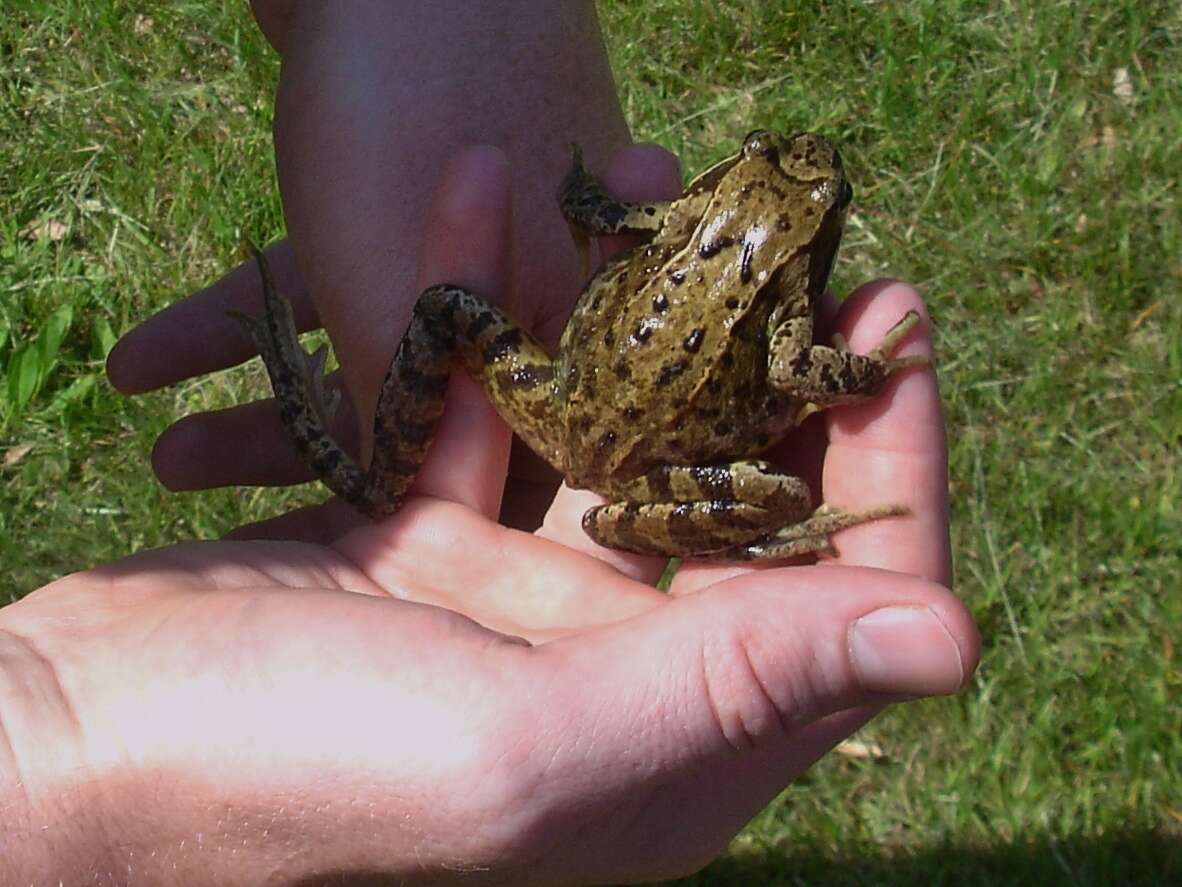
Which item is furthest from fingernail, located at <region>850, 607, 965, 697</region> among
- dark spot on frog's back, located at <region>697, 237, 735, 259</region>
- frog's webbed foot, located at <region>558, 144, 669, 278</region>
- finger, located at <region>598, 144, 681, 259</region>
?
finger, located at <region>598, 144, 681, 259</region>

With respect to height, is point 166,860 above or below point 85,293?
below

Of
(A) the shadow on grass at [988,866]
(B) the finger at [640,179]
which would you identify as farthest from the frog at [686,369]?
(A) the shadow on grass at [988,866]

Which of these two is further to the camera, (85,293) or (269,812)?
(85,293)

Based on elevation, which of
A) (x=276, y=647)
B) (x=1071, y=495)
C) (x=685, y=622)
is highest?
(x=276, y=647)

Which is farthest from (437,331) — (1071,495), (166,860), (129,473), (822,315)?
(1071,495)

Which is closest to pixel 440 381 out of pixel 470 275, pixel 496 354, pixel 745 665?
pixel 496 354

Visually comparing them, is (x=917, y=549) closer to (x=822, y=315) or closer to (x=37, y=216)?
(x=822, y=315)

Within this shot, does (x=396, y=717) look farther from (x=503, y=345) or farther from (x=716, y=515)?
(x=503, y=345)

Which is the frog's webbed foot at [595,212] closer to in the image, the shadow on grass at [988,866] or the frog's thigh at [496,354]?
the frog's thigh at [496,354]
